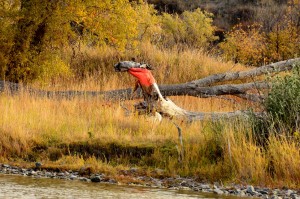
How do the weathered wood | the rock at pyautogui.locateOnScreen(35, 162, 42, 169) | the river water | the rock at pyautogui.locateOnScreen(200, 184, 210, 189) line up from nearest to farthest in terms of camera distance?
the river water
the rock at pyautogui.locateOnScreen(200, 184, 210, 189)
the rock at pyautogui.locateOnScreen(35, 162, 42, 169)
the weathered wood

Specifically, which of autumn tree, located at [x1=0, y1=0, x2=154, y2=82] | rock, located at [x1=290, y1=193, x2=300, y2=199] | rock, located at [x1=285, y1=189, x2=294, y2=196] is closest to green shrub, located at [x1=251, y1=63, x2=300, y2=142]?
rock, located at [x1=285, y1=189, x2=294, y2=196]

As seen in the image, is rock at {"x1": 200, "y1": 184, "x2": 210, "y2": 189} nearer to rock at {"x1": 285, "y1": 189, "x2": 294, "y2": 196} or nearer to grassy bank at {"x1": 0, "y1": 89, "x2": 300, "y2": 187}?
grassy bank at {"x1": 0, "y1": 89, "x2": 300, "y2": 187}

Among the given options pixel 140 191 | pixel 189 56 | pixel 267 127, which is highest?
pixel 189 56

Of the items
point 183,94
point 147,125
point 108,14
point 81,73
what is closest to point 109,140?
point 147,125

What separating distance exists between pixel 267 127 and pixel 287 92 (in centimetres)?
78

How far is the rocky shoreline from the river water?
0.33 metres

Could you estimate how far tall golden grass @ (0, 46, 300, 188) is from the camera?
11.7 metres

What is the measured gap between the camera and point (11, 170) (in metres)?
12.4

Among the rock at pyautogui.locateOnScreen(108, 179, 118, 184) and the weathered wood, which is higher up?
the weathered wood

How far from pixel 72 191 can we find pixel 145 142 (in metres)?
3.17

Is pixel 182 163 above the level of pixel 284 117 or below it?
below

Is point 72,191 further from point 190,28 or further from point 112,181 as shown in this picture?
point 190,28

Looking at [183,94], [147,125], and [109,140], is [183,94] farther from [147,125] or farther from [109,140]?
[109,140]

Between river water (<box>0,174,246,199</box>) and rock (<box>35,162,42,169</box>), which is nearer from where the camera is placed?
river water (<box>0,174,246,199</box>)
